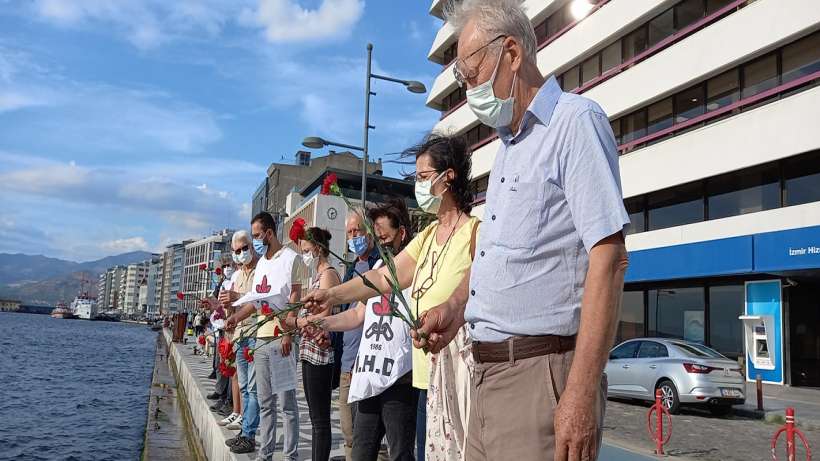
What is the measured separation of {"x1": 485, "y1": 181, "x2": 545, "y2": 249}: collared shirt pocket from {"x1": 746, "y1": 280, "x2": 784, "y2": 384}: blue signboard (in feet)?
64.0

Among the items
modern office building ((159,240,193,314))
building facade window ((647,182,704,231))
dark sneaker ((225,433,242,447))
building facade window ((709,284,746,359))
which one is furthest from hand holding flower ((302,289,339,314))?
modern office building ((159,240,193,314))

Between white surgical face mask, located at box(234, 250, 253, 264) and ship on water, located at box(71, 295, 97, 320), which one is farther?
ship on water, located at box(71, 295, 97, 320)

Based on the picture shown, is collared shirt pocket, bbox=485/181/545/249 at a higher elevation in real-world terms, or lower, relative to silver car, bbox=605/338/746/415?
higher

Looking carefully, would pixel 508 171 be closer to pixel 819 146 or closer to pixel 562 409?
pixel 562 409

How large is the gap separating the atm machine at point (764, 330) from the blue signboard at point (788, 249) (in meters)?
1.69

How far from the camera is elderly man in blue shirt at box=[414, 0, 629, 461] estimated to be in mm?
1819

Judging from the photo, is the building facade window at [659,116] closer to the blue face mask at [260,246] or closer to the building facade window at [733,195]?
the building facade window at [733,195]

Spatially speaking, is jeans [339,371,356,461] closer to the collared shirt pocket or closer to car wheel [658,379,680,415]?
the collared shirt pocket

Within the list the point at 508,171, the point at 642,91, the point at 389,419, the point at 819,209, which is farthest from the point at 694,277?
the point at 508,171

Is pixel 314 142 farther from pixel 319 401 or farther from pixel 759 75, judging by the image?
pixel 319 401

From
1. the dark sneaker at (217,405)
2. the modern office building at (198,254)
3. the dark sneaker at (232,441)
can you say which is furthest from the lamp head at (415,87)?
the modern office building at (198,254)

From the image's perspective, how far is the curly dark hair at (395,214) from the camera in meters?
4.68

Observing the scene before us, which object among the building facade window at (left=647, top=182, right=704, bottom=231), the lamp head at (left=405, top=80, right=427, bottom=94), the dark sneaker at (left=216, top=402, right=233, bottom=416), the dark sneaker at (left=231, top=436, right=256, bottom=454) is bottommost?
the dark sneaker at (left=216, top=402, right=233, bottom=416)

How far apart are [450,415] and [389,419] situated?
996 millimetres
